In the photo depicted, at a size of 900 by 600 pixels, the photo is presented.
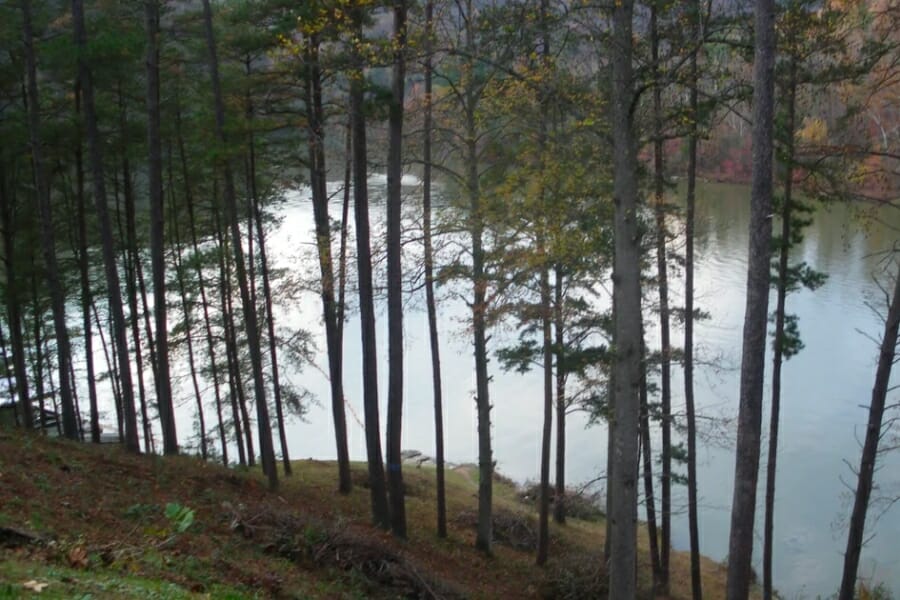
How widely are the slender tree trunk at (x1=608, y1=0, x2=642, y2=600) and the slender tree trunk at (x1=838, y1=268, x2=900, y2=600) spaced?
5004mm

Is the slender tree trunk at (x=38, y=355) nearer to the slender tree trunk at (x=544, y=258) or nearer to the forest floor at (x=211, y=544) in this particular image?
the forest floor at (x=211, y=544)

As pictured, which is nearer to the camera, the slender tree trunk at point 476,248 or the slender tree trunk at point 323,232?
the slender tree trunk at point 476,248

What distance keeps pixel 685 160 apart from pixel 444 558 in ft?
28.4

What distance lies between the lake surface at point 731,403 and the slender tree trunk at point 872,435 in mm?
3106

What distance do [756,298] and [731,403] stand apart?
15137 mm

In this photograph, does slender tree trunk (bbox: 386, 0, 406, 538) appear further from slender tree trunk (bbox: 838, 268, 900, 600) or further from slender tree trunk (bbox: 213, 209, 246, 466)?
slender tree trunk (bbox: 838, 268, 900, 600)

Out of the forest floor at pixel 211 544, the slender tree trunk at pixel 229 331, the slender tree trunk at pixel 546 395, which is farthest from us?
the slender tree trunk at pixel 229 331

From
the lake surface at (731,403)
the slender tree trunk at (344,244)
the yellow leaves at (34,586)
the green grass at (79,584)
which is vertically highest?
the slender tree trunk at (344,244)

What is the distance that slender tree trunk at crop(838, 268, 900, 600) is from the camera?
33.0 ft

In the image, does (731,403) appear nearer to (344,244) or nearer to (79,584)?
(344,244)

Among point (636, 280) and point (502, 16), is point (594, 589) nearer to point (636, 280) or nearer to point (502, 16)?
point (636, 280)

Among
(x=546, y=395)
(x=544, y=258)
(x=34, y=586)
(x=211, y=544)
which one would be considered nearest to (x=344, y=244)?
(x=544, y=258)

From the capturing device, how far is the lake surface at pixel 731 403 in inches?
653

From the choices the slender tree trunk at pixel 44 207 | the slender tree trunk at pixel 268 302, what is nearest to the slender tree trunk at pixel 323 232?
the slender tree trunk at pixel 268 302
